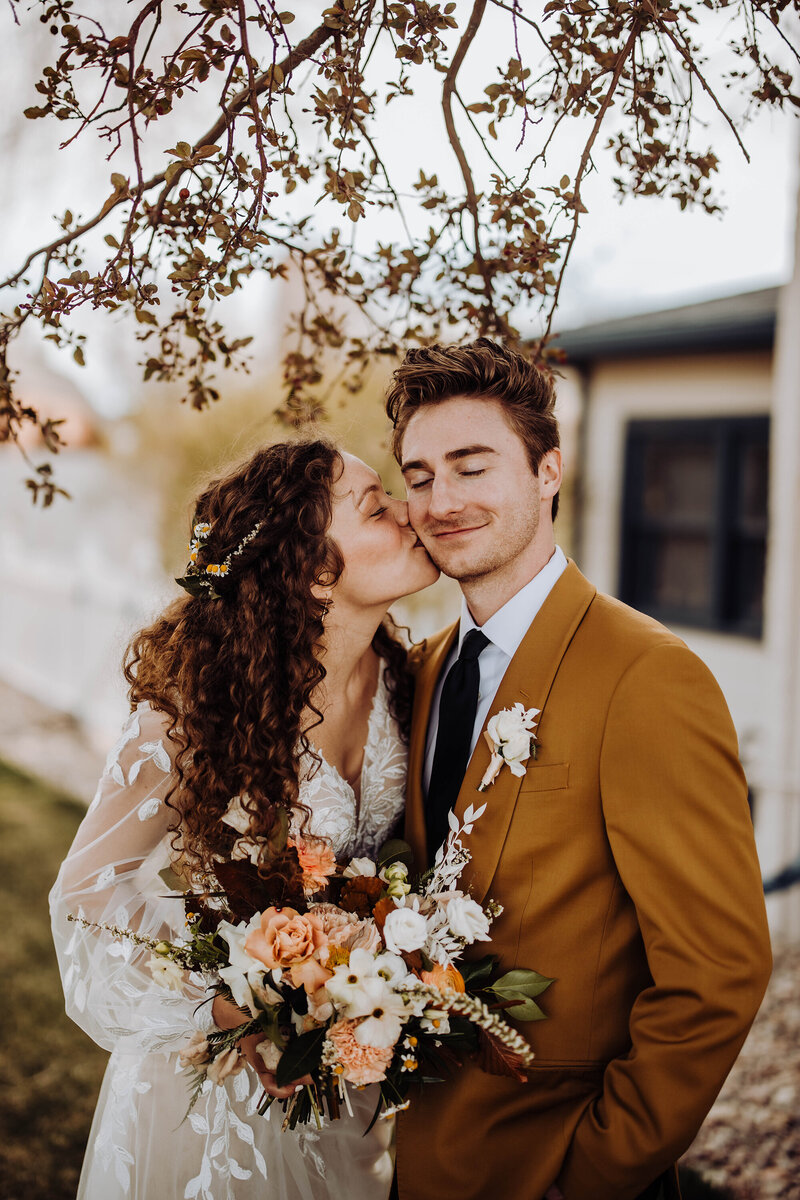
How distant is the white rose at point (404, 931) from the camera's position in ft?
6.46

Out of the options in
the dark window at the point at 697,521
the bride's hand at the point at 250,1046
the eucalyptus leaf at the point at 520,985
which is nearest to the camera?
the bride's hand at the point at 250,1046

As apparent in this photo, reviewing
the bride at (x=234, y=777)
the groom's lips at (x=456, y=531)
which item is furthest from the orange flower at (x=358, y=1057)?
the groom's lips at (x=456, y=531)

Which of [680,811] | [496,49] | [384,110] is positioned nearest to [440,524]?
[680,811]

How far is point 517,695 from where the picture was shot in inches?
92.1

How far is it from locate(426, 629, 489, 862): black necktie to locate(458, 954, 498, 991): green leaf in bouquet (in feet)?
1.30

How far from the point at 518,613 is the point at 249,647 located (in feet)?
2.52

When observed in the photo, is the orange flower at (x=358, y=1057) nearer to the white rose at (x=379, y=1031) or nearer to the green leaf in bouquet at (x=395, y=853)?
the white rose at (x=379, y=1031)

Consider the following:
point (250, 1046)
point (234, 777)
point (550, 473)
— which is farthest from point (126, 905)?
point (550, 473)

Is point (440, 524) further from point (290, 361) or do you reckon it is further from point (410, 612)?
point (410, 612)

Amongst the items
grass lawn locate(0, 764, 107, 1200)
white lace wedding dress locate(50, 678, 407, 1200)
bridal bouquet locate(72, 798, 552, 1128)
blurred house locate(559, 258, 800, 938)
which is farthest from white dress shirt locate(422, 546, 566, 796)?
blurred house locate(559, 258, 800, 938)

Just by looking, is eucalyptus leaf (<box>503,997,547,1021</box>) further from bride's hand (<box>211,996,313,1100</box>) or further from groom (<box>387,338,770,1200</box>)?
bride's hand (<box>211,996,313,1100</box>)

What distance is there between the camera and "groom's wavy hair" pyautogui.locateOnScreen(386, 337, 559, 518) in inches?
102

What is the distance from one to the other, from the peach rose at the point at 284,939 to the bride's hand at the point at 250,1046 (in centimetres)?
22

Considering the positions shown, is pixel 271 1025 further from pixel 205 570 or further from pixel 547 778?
pixel 205 570
